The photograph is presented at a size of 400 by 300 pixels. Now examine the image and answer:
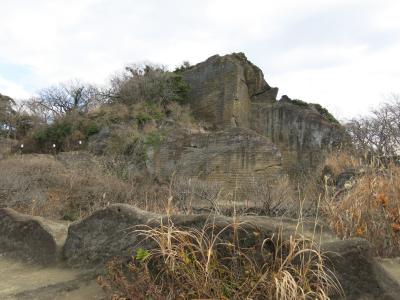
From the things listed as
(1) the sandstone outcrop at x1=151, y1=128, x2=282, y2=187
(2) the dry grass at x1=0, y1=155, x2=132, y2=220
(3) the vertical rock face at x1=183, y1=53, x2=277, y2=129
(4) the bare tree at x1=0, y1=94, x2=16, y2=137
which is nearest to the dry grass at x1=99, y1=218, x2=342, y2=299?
(2) the dry grass at x1=0, y1=155, x2=132, y2=220

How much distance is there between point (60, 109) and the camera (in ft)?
130

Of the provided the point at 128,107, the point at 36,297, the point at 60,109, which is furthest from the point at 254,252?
the point at 60,109

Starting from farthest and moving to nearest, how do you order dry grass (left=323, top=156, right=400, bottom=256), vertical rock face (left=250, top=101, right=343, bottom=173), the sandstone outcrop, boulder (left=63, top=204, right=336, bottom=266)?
vertical rock face (left=250, top=101, right=343, bottom=173) → the sandstone outcrop → dry grass (left=323, top=156, right=400, bottom=256) → boulder (left=63, top=204, right=336, bottom=266)

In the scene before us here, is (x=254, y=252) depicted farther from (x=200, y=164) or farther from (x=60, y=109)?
(x=60, y=109)

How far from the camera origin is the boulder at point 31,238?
4.64 m

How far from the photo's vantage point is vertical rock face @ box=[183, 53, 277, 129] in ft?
77.9

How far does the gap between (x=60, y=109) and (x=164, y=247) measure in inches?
1508

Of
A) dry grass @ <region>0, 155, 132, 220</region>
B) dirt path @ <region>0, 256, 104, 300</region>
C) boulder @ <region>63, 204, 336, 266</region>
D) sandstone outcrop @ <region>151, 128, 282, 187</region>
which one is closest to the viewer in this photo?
boulder @ <region>63, 204, 336, 266</region>

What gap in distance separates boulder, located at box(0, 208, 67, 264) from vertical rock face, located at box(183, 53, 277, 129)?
18692 mm

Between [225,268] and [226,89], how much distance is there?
21.1 meters

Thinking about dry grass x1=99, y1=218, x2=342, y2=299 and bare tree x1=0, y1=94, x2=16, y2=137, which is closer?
dry grass x1=99, y1=218, x2=342, y2=299

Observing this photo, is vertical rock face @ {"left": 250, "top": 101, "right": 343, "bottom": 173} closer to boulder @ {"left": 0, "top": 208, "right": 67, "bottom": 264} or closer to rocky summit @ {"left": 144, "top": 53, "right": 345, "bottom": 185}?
rocky summit @ {"left": 144, "top": 53, "right": 345, "bottom": 185}

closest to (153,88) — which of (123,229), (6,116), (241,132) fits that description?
(241,132)

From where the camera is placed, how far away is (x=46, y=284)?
12.7ft
